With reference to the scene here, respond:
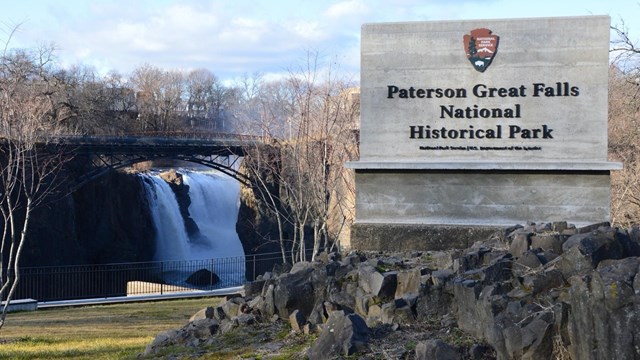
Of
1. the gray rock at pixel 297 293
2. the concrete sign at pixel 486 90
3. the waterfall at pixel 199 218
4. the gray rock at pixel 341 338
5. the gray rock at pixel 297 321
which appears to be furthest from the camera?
the waterfall at pixel 199 218

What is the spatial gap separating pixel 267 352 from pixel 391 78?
4.20 metres

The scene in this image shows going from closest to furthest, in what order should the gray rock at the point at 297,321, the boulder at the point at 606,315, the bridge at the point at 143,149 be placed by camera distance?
the boulder at the point at 606,315
the gray rock at the point at 297,321
the bridge at the point at 143,149

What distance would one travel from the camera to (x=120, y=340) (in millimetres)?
13398

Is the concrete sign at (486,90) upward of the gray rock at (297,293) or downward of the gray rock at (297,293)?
upward

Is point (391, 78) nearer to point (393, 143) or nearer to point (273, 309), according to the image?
point (393, 143)

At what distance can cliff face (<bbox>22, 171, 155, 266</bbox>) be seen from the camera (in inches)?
1539

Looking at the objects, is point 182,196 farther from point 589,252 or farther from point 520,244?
point 589,252

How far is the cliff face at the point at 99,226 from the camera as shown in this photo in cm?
3909

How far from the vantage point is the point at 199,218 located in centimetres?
5331

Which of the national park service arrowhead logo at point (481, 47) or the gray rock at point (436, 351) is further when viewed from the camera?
the national park service arrowhead logo at point (481, 47)

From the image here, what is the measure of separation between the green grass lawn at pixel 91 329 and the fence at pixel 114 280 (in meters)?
6.24

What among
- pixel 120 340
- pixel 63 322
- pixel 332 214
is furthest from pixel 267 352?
pixel 332 214

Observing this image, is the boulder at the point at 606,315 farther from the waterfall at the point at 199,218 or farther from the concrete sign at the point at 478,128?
the waterfall at the point at 199,218

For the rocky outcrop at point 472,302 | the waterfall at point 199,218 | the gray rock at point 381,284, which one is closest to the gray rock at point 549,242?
the rocky outcrop at point 472,302
